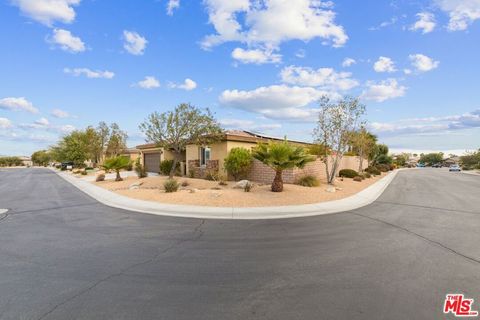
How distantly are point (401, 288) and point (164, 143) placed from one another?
17981mm

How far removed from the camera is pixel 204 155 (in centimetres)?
2264

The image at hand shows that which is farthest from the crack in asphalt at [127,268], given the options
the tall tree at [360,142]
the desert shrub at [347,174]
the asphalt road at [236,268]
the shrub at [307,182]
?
the desert shrub at [347,174]

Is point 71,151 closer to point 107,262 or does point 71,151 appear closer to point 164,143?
point 164,143

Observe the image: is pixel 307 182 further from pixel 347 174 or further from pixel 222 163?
pixel 347 174

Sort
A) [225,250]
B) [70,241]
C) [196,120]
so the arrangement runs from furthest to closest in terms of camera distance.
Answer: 1. [196,120]
2. [70,241]
3. [225,250]

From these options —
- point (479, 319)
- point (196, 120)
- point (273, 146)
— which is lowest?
point (479, 319)

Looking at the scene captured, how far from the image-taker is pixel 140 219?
9367mm

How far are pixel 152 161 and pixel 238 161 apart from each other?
16.8 meters

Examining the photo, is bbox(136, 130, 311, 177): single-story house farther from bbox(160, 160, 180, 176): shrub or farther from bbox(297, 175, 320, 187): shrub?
bbox(297, 175, 320, 187): shrub

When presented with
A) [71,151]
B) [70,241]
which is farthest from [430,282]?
[71,151]

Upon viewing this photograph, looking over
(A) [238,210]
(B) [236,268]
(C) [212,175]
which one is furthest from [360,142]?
(B) [236,268]

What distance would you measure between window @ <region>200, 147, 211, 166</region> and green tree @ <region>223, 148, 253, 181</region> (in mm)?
3261

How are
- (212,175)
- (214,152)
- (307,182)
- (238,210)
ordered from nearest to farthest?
(238,210)
(307,182)
(212,175)
(214,152)

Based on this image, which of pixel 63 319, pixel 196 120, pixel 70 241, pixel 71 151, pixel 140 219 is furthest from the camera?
pixel 71 151
